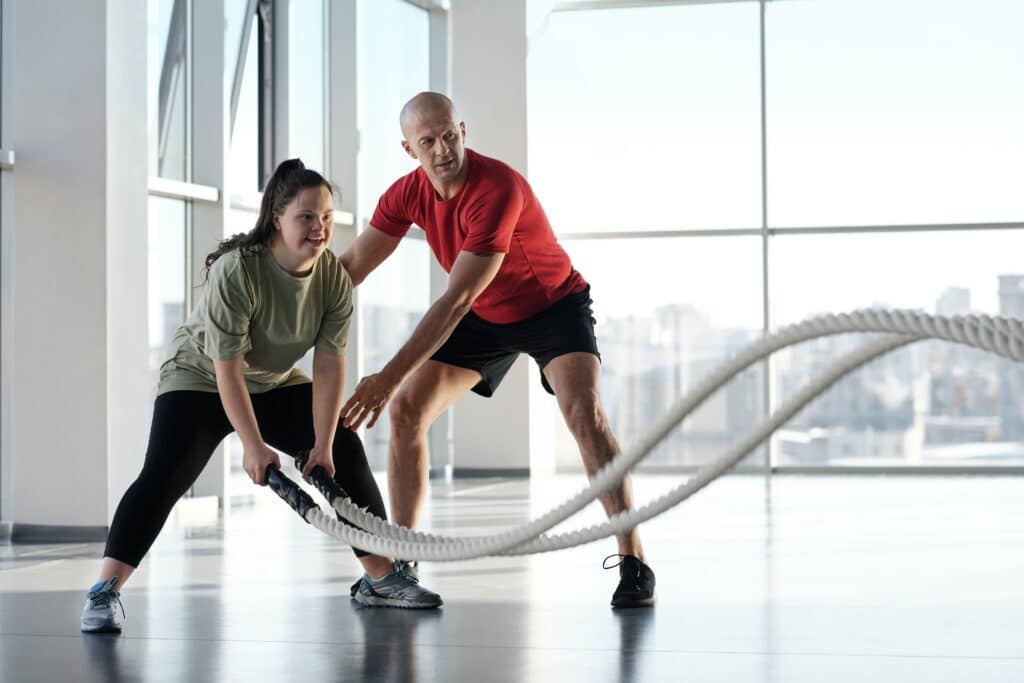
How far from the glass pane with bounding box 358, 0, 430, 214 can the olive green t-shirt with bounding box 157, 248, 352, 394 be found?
4589mm

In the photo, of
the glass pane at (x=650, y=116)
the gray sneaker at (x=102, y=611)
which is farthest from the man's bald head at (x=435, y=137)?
the glass pane at (x=650, y=116)

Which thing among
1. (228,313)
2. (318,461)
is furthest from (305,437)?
(228,313)

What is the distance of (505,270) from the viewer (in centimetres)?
325

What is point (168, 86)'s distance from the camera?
609 centimetres

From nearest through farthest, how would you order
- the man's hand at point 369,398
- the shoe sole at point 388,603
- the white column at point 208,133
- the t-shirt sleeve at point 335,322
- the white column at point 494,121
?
1. the man's hand at point 369,398
2. the t-shirt sleeve at point 335,322
3. the shoe sole at point 388,603
4. the white column at point 208,133
5. the white column at point 494,121

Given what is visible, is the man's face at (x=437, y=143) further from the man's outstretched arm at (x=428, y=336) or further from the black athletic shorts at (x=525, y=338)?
the black athletic shorts at (x=525, y=338)

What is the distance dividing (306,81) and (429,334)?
4.73 meters

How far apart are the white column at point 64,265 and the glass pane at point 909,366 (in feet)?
15.9

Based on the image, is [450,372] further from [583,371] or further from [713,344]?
[713,344]

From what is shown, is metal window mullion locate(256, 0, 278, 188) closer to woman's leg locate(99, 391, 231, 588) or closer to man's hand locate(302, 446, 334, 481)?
woman's leg locate(99, 391, 231, 588)

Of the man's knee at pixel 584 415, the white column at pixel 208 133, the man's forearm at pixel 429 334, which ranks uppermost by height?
the white column at pixel 208 133

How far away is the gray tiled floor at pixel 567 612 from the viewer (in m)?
2.46

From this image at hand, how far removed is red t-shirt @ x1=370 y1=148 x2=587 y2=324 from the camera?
10.3 ft

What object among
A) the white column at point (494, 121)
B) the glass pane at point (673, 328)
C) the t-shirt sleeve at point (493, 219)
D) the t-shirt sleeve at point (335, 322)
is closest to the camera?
the t-shirt sleeve at point (335, 322)
